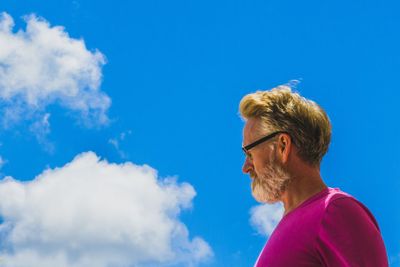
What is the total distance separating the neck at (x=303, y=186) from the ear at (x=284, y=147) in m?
0.10

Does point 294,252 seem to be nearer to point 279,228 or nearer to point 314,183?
point 279,228

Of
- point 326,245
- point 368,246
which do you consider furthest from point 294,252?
point 368,246

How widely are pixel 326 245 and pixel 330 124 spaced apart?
89 centimetres

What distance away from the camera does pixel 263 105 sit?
3.25 metres

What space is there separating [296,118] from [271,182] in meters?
0.38

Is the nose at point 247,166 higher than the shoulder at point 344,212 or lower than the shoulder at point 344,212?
higher

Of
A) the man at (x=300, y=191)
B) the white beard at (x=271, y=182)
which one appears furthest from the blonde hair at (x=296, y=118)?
the white beard at (x=271, y=182)

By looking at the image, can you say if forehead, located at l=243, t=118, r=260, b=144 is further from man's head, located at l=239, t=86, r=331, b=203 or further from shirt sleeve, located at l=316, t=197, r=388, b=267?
shirt sleeve, located at l=316, t=197, r=388, b=267

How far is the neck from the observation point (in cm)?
307

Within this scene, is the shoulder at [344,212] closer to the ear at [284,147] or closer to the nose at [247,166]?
the ear at [284,147]

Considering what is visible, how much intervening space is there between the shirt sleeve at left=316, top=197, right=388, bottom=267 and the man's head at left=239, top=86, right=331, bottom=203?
480 mm

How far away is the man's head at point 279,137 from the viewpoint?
312 centimetres

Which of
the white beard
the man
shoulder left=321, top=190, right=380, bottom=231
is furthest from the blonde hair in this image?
shoulder left=321, top=190, right=380, bottom=231

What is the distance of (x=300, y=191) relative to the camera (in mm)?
3098
